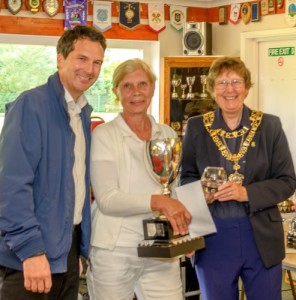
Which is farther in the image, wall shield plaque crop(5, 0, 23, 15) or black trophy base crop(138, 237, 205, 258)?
wall shield plaque crop(5, 0, 23, 15)

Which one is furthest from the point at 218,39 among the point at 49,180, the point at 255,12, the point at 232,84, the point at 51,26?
the point at 49,180

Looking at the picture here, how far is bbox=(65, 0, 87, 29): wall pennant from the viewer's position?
5.43m

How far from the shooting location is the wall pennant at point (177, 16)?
19.7 feet

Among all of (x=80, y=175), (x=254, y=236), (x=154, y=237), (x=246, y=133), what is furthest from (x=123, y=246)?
(x=246, y=133)

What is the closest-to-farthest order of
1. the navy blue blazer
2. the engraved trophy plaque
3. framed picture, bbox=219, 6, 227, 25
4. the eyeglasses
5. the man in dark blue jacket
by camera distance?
the man in dark blue jacket, the engraved trophy plaque, the navy blue blazer, the eyeglasses, framed picture, bbox=219, 6, 227, 25

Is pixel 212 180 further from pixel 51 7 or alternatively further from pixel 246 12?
→ pixel 246 12

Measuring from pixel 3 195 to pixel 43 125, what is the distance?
252mm

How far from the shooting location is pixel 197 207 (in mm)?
2191

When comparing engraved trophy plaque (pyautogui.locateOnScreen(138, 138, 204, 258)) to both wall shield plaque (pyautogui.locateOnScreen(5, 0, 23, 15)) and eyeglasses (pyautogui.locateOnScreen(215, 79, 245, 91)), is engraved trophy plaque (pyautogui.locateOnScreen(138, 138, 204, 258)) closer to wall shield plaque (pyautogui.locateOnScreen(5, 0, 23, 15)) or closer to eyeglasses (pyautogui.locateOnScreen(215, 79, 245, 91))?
eyeglasses (pyautogui.locateOnScreen(215, 79, 245, 91))

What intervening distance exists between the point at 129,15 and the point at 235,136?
3691mm

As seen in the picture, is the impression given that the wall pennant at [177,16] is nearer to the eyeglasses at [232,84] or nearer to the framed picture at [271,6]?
the framed picture at [271,6]

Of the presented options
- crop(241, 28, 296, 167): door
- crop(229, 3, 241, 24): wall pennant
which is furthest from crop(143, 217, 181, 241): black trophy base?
crop(229, 3, 241, 24): wall pennant

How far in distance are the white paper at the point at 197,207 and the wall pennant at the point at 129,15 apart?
381 centimetres

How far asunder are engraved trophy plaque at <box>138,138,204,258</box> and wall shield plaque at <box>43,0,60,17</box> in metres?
3.48
